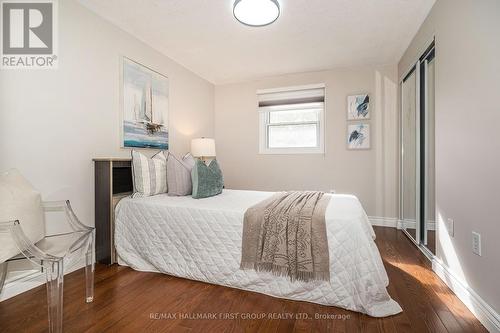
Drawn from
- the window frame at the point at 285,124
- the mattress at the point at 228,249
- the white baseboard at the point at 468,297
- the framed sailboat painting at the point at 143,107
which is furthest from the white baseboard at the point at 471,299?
the framed sailboat painting at the point at 143,107

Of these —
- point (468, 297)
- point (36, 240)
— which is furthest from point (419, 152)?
point (36, 240)

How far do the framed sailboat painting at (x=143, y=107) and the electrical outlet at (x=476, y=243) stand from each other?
3114 mm

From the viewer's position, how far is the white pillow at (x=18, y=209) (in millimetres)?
1393

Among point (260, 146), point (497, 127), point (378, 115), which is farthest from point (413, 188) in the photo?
point (260, 146)

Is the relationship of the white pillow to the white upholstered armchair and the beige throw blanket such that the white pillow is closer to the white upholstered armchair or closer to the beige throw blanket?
the white upholstered armchair

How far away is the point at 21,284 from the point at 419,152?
12.5ft

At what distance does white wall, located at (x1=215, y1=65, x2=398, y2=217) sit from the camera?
371cm

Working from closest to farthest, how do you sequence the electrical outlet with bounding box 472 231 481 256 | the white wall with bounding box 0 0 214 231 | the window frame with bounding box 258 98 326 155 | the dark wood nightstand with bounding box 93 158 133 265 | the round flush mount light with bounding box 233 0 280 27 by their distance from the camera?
1. the electrical outlet with bounding box 472 231 481 256
2. the white wall with bounding box 0 0 214 231
3. the round flush mount light with bounding box 233 0 280 27
4. the dark wood nightstand with bounding box 93 158 133 265
5. the window frame with bounding box 258 98 326 155

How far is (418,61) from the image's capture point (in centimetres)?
270

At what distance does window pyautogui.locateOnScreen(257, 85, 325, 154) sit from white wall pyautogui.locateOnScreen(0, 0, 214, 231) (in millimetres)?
2097

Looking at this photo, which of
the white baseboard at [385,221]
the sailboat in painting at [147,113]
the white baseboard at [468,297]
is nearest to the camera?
the white baseboard at [468,297]

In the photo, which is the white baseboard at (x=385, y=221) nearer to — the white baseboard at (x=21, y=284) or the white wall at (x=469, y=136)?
the white wall at (x=469, y=136)

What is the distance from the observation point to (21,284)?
1884 millimetres

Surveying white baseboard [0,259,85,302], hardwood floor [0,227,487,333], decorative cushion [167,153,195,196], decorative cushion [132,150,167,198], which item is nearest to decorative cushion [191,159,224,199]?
decorative cushion [167,153,195,196]
